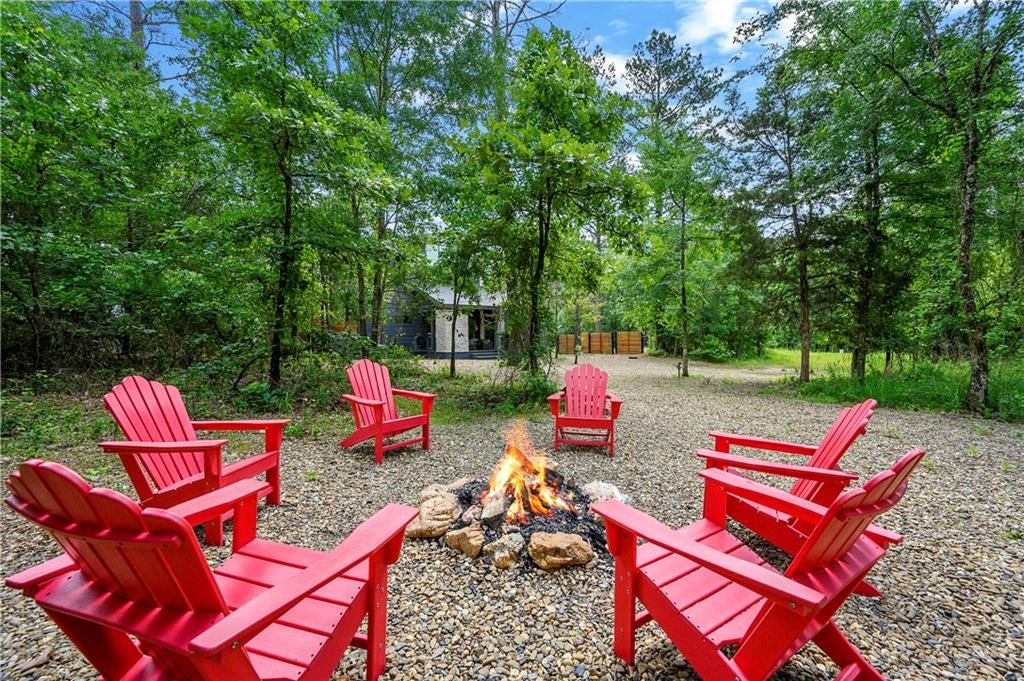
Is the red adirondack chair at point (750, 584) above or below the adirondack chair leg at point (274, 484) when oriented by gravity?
above

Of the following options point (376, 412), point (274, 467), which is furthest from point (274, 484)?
point (376, 412)

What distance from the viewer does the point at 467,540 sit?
242 centimetres

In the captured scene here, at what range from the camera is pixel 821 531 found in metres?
1.16

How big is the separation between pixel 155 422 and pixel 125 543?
7.33ft

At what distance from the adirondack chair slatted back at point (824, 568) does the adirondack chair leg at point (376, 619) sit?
4.04 feet

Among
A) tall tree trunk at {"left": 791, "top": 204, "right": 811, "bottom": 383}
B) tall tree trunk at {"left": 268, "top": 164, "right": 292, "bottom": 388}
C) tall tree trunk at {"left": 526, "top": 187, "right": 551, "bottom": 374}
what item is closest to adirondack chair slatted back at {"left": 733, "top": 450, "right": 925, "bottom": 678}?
tall tree trunk at {"left": 526, "top": 187, "right": 551, "bottom": 374}

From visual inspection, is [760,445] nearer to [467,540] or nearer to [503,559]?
[503,559]

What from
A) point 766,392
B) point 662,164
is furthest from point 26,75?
point 766,392

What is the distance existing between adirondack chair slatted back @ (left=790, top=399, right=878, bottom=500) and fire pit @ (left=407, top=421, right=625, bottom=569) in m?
1.19

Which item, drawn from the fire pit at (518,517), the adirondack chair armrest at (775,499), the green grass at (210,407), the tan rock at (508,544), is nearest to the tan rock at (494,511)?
the fire pit at (518,517)

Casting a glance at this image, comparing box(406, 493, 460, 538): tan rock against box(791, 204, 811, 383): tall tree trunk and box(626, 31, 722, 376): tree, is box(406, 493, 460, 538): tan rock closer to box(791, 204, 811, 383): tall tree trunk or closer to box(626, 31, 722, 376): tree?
box(791, 204, 811, 383): tall tree trunk

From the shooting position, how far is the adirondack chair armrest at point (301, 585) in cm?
92

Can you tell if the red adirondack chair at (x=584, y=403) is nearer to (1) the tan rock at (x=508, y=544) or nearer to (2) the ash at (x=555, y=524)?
(2) the ash at (x=555, y=524)

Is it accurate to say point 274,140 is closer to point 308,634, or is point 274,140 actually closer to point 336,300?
point 336,300
